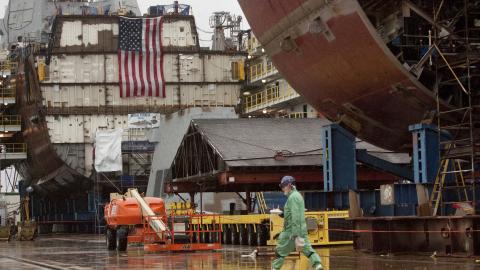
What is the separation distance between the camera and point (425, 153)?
22.8m

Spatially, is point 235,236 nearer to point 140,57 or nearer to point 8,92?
point 140,57

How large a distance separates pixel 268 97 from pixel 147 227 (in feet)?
137

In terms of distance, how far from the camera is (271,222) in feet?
92.8

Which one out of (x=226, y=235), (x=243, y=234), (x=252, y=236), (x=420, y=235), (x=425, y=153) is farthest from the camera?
(x=226, y=235)

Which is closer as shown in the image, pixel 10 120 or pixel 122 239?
pixel 122 239

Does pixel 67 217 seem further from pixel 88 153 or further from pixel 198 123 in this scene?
pixel 198 123

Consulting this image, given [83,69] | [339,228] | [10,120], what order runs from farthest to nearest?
[10,120] < [83,69] < [339,228]

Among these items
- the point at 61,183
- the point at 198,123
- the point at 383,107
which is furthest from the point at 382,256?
the point at 61,183

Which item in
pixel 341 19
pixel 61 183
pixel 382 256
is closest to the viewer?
pixel 382 256

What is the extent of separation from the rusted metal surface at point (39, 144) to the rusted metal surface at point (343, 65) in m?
44.2

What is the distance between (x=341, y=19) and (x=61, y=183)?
53.8 meters

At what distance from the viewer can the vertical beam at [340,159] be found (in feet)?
89.1

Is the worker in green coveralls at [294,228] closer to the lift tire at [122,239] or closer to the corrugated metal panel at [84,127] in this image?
the lift tire at [122,239]

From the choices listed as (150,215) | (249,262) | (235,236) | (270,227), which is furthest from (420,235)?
(235,236)
